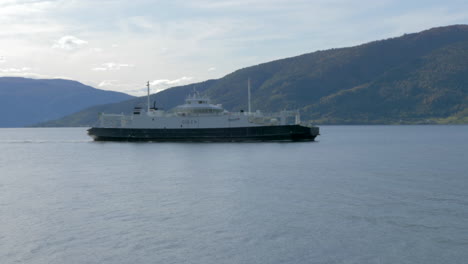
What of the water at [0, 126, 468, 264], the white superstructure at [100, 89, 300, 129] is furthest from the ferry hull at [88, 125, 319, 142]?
the water at [0, 126, 468, 264]

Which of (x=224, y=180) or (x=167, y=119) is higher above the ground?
(x=167, y=119)

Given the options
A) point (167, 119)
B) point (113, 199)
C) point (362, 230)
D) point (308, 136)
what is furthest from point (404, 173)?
point (167, 119)

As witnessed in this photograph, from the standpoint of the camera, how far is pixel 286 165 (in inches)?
1907

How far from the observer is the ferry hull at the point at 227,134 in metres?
82.2

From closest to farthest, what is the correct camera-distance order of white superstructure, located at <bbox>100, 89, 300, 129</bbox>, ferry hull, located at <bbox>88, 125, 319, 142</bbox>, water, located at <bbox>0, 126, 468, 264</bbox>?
water, located at <bbox>0, 126, 468, 264</bbox> < ferry hull, located at <bbox>88, 125, 319, 142</bbox> < white superstructure, located at <bbox>100, 89, 300, 129</bbox>

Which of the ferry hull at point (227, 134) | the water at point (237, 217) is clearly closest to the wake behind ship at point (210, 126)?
the ferry hull at point (227, 134)

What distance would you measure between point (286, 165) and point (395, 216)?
1006 inches

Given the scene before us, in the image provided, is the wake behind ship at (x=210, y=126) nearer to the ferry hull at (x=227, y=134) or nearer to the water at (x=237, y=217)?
the ferry hull at (x=227, y=134)

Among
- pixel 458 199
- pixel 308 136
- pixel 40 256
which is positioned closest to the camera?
pixel 40 256

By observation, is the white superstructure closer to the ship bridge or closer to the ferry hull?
the ship bridge

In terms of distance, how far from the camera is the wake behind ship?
8269 centimetres

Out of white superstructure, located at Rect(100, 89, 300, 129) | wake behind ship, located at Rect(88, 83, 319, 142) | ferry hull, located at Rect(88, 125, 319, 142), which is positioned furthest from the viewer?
white superstructure, located at Rect(100, 89, 300, 129)

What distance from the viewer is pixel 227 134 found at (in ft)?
275

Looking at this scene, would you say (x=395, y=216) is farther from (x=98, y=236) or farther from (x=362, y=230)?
(x=98, y=236)
